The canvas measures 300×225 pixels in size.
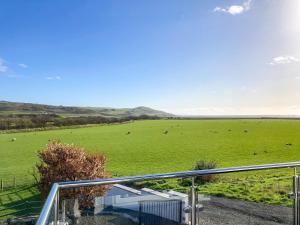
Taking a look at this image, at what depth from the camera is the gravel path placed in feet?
11.1

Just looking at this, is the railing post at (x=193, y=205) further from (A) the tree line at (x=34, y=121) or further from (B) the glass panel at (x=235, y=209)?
(A) the tree line at (x=34, y=121)

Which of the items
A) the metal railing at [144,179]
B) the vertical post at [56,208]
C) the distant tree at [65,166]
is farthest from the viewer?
the distant tree at [65,166]

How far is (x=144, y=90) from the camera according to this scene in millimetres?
55969

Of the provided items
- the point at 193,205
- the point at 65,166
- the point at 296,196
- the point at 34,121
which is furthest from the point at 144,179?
the point at 34,121

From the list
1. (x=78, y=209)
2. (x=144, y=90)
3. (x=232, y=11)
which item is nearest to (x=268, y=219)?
(x=78, y=209)

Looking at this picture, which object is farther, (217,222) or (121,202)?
(217,222)

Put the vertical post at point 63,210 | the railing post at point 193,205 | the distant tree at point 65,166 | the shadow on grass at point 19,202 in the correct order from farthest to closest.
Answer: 1. the shadow on grass at point 19,202
2. the distant tree at point 65,166
3. the railing post at point 193,205
4. the vertical post at point 63,210

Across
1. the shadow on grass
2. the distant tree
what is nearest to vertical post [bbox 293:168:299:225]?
the distant tree

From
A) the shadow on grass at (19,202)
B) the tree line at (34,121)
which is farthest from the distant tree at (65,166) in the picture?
the tree line at (34,121)

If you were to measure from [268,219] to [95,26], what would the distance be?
21.7m

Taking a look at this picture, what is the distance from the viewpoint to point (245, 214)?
3.73 m

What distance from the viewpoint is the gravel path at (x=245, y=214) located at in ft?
11.1

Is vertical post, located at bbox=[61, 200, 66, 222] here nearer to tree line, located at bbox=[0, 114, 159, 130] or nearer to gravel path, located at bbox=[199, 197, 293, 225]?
gravel path, located at bbox=[199, 197, 293, 225]

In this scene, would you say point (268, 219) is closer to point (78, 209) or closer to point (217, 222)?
point (217, 222)
